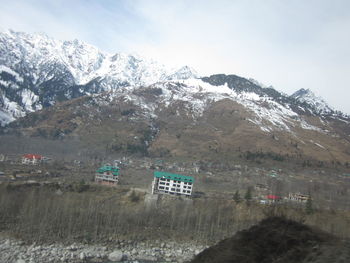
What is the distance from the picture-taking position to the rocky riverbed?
36688mm

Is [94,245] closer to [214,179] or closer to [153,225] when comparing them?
[153,225]

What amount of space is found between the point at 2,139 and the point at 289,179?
4032 inches

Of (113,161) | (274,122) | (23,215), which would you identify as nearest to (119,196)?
(23,215)

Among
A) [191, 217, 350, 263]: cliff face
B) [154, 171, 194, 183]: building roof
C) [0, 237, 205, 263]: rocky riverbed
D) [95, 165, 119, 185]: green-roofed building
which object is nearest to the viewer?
[191, 217, 350, 263]: cliff face

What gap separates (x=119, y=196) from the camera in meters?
65.8

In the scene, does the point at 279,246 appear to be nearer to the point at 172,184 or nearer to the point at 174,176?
the point at 174,176

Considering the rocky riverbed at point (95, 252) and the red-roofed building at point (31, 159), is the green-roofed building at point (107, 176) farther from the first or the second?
the rocky riverbed at point (95, 252)

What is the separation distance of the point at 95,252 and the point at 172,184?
34676 mm

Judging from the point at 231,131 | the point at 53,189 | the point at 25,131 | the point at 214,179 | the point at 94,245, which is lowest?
the point at 94,245

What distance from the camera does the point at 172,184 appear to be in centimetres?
7412

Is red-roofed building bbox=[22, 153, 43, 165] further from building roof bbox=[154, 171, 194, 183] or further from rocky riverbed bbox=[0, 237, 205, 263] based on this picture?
rocky riverbed bbox=[0, 237, 205, 263]

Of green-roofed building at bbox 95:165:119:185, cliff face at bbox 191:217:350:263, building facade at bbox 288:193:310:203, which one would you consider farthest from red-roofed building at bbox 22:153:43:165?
cliff face at bbox 191:217:350:263

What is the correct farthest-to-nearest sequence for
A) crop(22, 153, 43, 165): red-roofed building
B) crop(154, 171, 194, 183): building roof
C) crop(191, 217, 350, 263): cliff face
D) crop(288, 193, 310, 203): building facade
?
crop(22, 153, 43, 165): red-roofed building → crop(288, 193, 310, 203): building facade → crop(154, 171, 194, 183): building roof → crop(191, 217, 350, 263): cliff face

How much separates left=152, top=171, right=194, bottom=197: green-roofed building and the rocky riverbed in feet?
85.0
